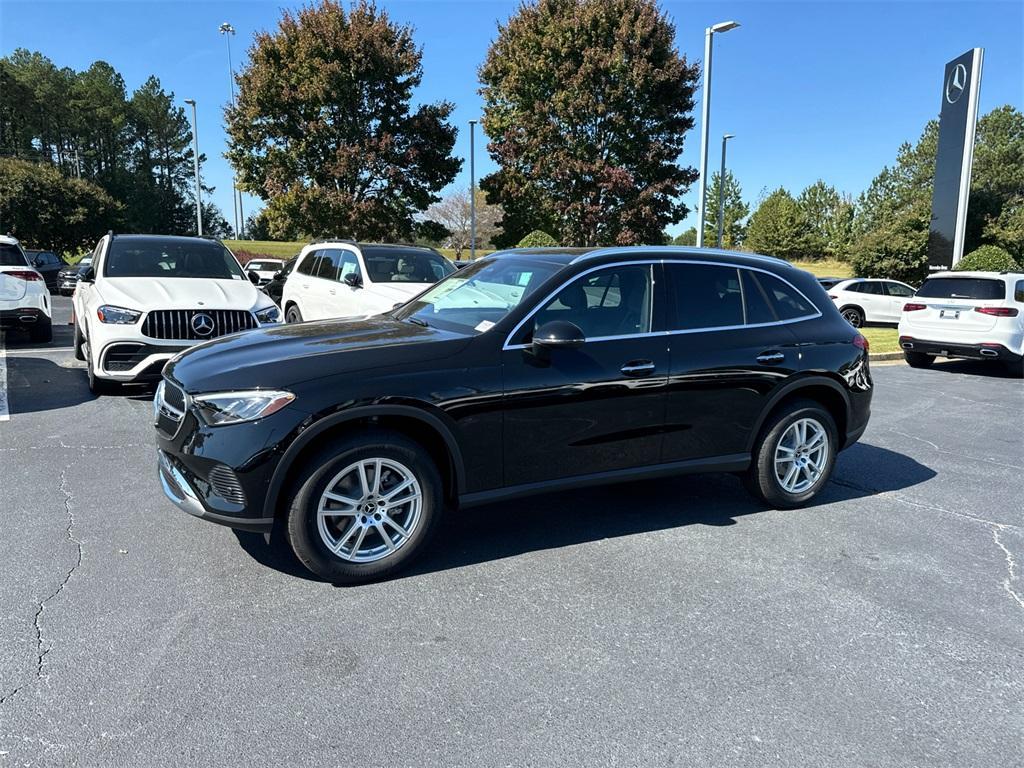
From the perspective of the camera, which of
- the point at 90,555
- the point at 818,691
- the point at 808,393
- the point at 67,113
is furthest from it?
the point at 67,113

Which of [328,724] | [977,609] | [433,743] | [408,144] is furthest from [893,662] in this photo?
[408,144]

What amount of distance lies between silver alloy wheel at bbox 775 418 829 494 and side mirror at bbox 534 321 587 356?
1.86 metres

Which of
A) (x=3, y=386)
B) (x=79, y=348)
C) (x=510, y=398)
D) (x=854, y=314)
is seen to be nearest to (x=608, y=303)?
(x=510, y=398)

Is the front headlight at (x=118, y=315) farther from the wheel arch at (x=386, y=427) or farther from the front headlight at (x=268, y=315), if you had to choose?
the wheel arch at (x=386, y=427)

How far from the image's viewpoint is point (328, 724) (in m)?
2.60

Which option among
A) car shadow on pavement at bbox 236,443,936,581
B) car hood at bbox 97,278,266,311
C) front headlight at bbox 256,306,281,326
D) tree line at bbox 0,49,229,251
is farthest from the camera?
tree line at bbox 0,49,229,251

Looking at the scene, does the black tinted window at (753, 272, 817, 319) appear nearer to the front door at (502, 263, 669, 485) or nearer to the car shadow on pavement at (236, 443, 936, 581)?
the front door at (502, 263, 669, 485)

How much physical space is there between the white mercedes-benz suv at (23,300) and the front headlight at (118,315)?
171 inches

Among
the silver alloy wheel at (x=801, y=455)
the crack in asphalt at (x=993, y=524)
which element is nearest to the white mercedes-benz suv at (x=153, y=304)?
the silver alloy wheel at (x=801, y=455)

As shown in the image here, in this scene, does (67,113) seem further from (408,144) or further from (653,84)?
(653,84)

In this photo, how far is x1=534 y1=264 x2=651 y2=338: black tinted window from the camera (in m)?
4.23

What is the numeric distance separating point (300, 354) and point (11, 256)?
35.1ft

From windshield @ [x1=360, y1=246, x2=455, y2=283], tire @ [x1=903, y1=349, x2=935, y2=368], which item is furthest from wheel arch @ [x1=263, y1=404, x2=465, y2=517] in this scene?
tire @ [x1=903, y1=349, x2=935, y2=368]

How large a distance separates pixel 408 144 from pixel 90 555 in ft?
79.2
